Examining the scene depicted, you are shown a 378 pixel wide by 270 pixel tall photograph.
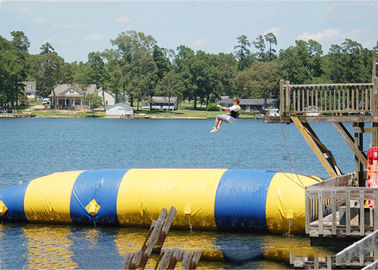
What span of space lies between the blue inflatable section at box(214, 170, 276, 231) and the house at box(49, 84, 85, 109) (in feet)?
447

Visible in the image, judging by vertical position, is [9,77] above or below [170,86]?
above

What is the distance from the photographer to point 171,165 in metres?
44.1

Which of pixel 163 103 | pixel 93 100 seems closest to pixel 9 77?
pixel 93 100

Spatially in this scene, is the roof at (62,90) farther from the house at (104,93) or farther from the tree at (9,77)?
the tree at (9,77)

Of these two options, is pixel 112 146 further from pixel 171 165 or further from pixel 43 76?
pixel 43 76

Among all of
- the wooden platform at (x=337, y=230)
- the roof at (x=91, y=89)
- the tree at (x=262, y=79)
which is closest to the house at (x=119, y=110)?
the roof at (x=91, y=89)

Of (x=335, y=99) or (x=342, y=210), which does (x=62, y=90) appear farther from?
(x=342, y=210)

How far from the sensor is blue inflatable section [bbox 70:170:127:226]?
64.4ft

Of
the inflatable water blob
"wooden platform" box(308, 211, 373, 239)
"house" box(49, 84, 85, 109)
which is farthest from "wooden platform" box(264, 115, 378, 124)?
"house" box(49, 84, 85, 109)

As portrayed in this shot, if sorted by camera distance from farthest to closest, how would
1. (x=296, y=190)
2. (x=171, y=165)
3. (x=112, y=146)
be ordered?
(x=112, y=146) < (x=171, y=165) < (x=296, y=190)

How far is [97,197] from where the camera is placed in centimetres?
1970

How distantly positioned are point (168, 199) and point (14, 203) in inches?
220

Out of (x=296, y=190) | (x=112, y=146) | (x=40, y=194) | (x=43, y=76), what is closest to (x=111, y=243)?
(x=40, y=194)

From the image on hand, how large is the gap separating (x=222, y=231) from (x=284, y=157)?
31901 mm
